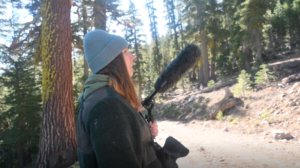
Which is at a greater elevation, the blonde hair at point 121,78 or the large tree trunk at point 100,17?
the large tree trunk at point 100,17

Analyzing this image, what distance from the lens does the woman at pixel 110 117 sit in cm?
115

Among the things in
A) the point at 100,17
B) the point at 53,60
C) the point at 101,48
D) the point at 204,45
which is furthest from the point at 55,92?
the point at 204,45

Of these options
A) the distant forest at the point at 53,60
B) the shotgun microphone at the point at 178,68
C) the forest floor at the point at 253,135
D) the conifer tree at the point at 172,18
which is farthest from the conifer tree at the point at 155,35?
the shotgun microphone at the point at 178,68

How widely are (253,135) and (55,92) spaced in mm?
6915

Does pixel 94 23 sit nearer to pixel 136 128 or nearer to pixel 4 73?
pixel 4 73

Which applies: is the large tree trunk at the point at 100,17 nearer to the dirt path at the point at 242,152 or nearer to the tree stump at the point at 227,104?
the dirt path at the point at 242,152

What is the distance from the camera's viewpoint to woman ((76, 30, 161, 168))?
115 cm

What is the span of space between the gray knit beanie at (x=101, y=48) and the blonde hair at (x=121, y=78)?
1.7 inches

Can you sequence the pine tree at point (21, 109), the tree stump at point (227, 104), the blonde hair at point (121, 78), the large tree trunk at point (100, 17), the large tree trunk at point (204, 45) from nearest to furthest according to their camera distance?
the blonde hair at point (121, 78)
the pine tree at point (21, 109)
the large tree trunk at point (100, 17)
the tree stump at point (227, 104)
the large tree trunk at point (204, 45)

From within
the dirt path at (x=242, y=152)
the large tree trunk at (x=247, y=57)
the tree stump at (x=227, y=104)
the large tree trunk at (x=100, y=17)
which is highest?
the large tree trunk at (x=100, y=17)

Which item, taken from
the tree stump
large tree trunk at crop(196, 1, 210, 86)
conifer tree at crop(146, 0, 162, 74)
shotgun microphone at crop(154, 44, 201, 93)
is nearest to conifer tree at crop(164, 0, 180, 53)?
conifer tree at crop(146, 0, 162, 74)

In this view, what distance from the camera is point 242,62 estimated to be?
77.1ft

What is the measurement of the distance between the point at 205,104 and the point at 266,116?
18.0 feet

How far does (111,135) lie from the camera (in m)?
1.14
